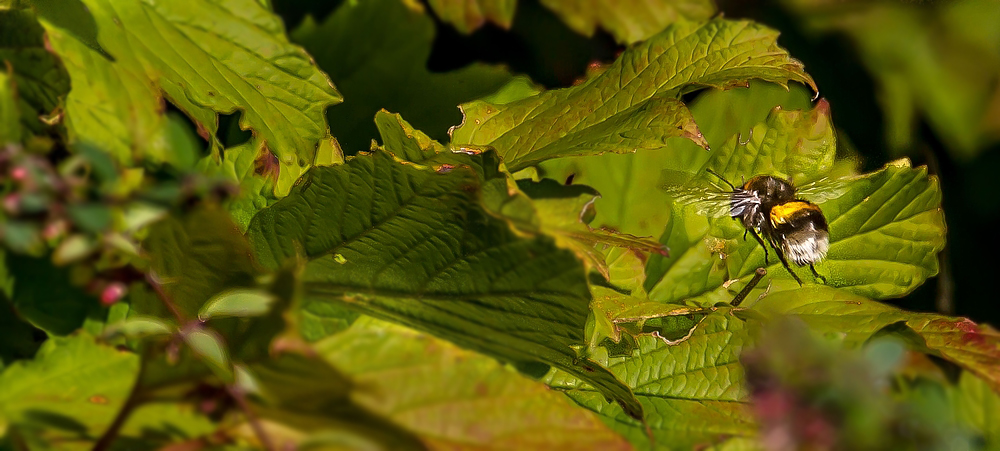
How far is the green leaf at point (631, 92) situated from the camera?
0.76 m

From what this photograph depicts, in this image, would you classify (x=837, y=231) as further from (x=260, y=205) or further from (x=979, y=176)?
(x=260, y=205)

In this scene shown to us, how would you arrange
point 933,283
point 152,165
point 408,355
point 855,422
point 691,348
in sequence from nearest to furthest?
point 855,422 < point 408,355 < point 152,165 < point 691,348 < point 933,283

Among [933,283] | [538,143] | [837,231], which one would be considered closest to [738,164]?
[837,231]

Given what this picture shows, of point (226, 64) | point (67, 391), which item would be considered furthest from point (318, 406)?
point (226, 64)

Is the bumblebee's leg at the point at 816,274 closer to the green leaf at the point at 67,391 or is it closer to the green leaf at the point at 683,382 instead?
the green leaf at the point at 683,382

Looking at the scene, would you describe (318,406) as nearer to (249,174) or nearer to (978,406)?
(249,174)

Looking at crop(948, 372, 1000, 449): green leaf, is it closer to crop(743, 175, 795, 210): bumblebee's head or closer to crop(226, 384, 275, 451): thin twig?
crop(743, 175, 795, 210): bumblebee's head

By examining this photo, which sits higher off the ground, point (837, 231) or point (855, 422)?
point (855, 422)

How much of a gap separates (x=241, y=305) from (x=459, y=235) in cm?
16

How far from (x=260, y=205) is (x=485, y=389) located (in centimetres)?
40

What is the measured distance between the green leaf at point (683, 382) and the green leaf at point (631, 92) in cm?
20

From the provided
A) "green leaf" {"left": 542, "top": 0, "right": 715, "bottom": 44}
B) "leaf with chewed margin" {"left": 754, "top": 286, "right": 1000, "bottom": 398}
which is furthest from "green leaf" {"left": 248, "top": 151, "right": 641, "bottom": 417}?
"green leaf" {"left": 542, "top": 0, "right": 715, "bottom": 44}

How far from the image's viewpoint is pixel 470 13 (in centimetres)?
104

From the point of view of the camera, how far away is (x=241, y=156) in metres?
0.74
